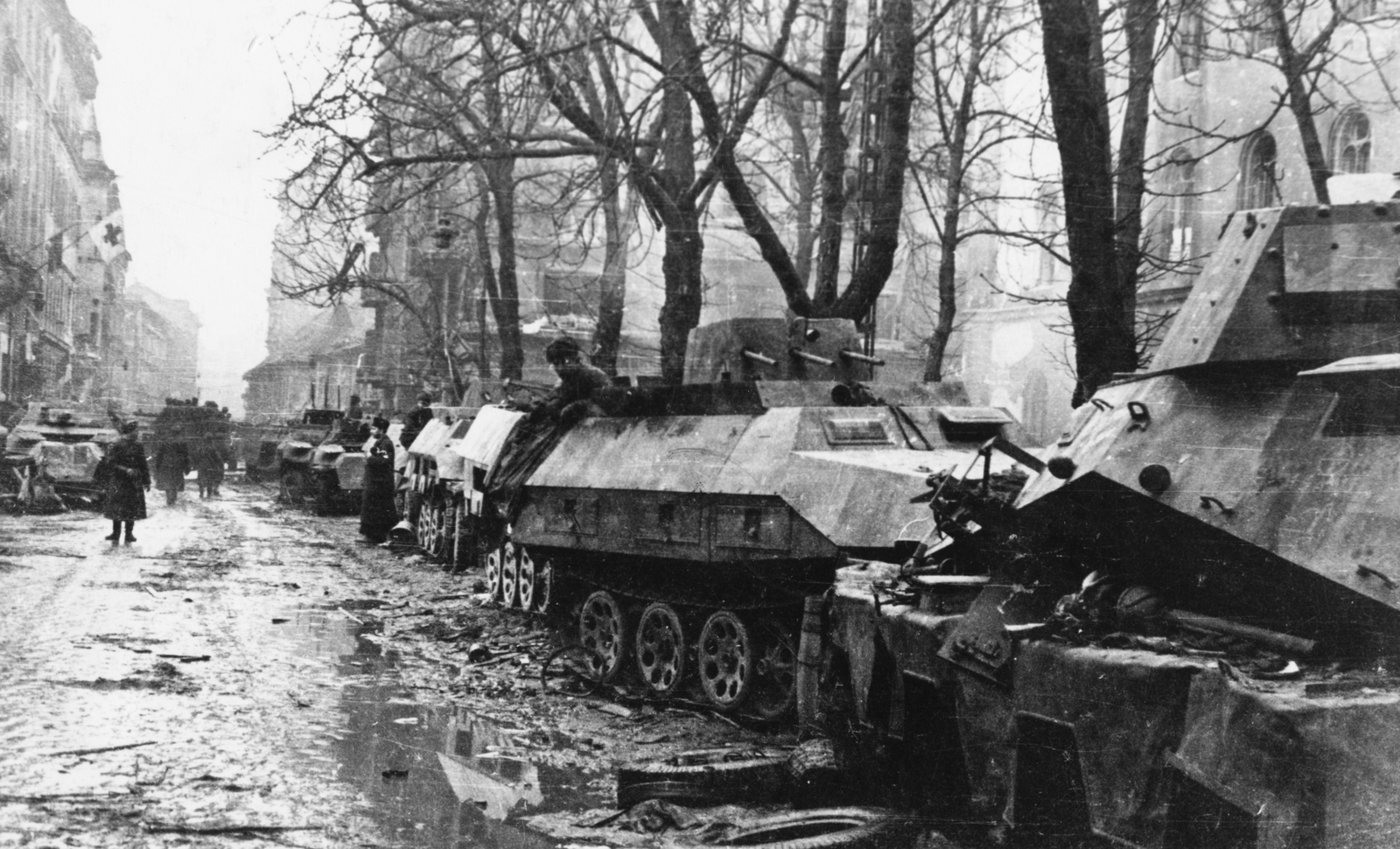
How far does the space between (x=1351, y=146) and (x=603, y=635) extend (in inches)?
552

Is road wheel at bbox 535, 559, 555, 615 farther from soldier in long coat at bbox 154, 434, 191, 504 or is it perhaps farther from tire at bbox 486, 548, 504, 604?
soldier in long coat at bbox 154, 434, 191, 504

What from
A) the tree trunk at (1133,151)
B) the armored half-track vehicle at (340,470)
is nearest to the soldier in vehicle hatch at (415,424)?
the armored half-track vehicle at (340,470)

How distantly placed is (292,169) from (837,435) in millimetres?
8085

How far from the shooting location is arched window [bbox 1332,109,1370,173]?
1847cm

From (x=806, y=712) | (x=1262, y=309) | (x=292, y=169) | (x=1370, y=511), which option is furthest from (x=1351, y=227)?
(x=292, y=169)

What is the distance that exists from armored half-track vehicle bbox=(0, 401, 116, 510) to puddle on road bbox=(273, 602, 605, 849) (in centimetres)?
1624

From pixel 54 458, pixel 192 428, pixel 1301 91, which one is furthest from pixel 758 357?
pixel 192 428

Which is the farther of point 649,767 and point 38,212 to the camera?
point 38,212

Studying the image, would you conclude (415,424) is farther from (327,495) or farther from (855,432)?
(855,432)

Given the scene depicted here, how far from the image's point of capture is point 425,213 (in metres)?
36.2

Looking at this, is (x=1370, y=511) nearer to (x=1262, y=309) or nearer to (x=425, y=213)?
(x=1262, y=309)

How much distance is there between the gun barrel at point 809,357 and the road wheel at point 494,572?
14.5ft

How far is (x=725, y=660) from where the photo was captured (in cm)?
931

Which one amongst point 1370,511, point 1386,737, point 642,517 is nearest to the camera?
point 1386,737
